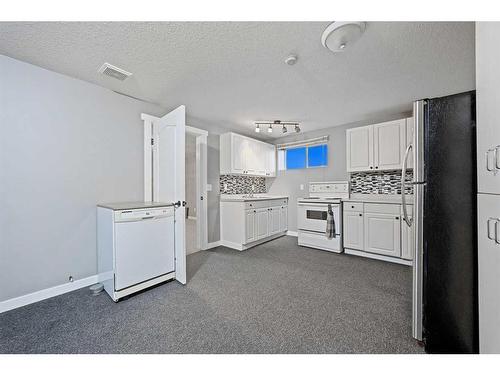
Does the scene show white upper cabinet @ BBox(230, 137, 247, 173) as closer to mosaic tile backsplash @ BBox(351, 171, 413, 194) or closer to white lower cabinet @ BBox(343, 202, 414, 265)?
white lower cabinet @ BBox(343, 202, 414, 265)

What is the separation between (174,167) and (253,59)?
1.36m

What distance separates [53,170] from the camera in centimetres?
213

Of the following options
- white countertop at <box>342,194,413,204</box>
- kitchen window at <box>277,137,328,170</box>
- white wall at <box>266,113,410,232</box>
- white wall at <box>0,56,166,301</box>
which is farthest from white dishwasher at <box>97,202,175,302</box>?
kitchen window at <box>277,137,328,170</box>

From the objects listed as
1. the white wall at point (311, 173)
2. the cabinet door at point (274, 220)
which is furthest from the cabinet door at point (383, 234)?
the cabinet door at point (274, 220)

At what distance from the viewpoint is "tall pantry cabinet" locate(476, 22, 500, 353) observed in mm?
910

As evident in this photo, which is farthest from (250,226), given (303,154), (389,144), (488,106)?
(488,106)

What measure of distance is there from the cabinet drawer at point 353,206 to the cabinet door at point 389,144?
0.68 metres

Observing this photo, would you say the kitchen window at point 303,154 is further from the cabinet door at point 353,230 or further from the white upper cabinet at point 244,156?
the cabinet door at point 353,230

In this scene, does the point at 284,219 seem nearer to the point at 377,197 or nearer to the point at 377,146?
the point at 377,197

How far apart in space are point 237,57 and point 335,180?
3.02 meters

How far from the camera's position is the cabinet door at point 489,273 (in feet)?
3.00

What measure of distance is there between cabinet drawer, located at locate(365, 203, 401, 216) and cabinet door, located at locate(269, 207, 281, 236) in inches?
65.8

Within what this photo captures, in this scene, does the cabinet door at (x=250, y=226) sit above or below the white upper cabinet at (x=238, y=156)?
below

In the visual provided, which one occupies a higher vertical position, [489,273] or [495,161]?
[495,161]
